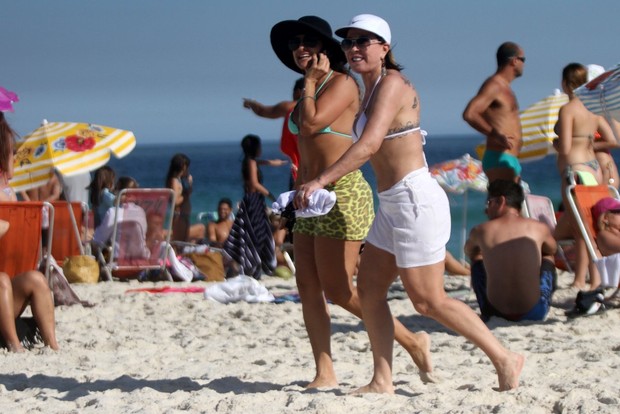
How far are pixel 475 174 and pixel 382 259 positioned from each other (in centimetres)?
604

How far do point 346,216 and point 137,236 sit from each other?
5.21 meters

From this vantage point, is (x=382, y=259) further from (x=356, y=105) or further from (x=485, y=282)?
(x=485, y=282)

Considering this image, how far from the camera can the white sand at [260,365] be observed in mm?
4020

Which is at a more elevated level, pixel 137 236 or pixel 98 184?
pixel 98 184

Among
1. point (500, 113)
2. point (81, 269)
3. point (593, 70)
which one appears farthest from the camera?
point (81, 269)

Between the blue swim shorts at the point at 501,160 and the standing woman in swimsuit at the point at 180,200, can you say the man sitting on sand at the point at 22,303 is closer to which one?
the blue swim shorts at the point at 501,160

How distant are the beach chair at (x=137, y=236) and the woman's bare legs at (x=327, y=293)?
16.2 feet

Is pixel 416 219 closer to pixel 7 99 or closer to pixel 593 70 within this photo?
pixel 7 99

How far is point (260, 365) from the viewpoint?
5.28m

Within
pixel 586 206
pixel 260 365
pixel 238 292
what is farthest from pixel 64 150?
pixel 260 365

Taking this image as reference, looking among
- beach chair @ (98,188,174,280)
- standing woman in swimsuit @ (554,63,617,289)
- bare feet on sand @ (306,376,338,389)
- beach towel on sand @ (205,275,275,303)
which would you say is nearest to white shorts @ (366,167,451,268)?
bare feet on sand @ (306,376,338,389)

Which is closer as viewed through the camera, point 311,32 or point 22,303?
point 311,32

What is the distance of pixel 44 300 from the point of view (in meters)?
5.59

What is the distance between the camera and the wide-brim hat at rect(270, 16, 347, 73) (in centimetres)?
434
